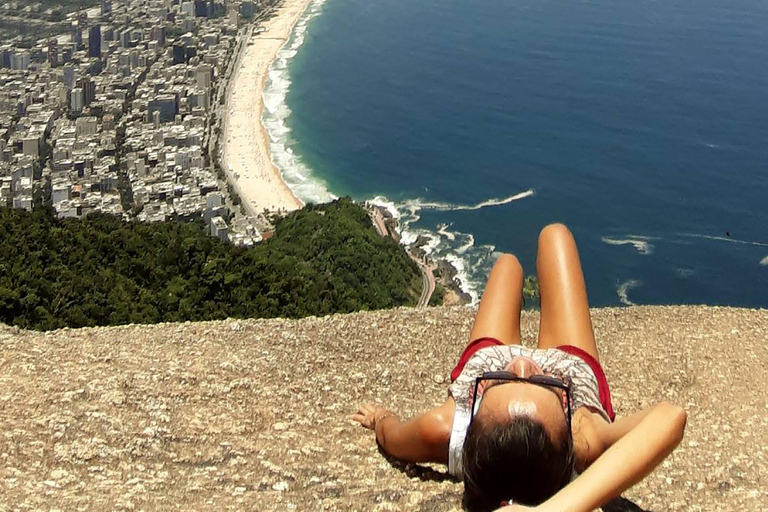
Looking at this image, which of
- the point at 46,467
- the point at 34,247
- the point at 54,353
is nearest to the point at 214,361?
the point at 54,353

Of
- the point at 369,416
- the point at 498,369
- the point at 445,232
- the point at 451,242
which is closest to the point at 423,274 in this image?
the point at 451,242

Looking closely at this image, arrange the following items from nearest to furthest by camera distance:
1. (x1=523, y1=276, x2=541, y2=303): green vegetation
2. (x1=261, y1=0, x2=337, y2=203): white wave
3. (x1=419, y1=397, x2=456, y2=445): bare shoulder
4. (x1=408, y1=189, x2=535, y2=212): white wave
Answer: (x1=419, y1=397, x2=456, y2=445): bare shoulder, (x1=523, y1=276, x2=541, y2=303): green vegetation, (x1=408, y1=189, x2=535, y2=212): white wave, (x1=261, y1=0, x2=337, y2=203): white wave

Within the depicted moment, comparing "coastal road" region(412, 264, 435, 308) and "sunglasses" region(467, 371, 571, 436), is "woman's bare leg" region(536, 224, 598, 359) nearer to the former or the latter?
"sunglasses" region(467, 371, 571, 436)

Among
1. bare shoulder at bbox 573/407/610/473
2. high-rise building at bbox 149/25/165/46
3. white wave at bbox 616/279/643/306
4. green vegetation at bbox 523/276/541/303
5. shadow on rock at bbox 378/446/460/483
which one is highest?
bare shoulder at bbox 573/407/610/473

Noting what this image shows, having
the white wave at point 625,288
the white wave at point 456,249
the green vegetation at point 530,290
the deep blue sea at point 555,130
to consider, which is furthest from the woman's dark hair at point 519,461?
the white wave at point 625,288

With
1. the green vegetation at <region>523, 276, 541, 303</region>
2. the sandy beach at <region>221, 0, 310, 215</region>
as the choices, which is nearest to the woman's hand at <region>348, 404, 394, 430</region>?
the green vegetation at <region>523, 276, 541, 303</region>

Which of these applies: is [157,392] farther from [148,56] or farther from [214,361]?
[148,56]

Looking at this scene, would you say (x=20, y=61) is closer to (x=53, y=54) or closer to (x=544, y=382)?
(x=53, y=54)
